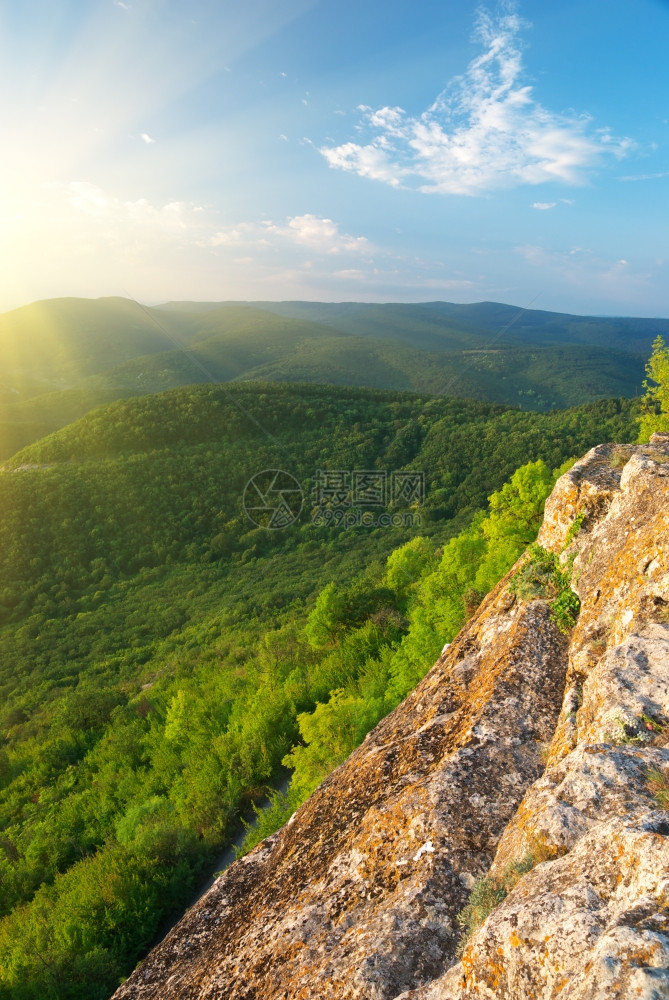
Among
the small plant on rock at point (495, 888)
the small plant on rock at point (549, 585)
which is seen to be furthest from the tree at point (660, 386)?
the small plant on rock at point (495, 888)

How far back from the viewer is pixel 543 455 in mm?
68438

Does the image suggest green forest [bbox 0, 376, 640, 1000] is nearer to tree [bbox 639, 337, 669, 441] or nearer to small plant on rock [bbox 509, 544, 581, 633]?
small plant on rock [bbox 509, 544, 581, 633]

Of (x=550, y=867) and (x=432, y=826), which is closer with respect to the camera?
(x=550, y=867)

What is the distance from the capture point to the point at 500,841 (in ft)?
15.8

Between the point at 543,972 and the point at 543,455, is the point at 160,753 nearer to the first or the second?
the point at 543,972

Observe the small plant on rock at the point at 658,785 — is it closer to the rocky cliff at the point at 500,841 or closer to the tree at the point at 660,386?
the rocky cliff at the point at 500,841

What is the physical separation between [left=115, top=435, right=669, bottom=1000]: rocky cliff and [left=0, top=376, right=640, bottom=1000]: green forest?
1341 millimetres

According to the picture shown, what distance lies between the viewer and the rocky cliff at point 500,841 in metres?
3.32

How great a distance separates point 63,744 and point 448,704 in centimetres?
2891

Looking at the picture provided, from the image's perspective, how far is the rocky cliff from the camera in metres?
3.32

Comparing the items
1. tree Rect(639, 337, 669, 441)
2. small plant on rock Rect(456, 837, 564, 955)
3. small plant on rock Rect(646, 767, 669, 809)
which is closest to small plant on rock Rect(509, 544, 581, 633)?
small plant on rock Rect(646, 767, 669, 809)

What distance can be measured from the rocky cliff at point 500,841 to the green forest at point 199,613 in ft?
4.40

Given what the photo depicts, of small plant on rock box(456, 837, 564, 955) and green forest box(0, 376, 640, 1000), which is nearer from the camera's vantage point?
small plant on rock box(456, 837, 564, 955)

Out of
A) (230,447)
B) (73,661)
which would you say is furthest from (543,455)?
(73,661)
